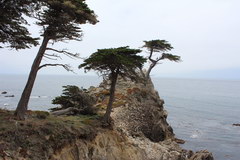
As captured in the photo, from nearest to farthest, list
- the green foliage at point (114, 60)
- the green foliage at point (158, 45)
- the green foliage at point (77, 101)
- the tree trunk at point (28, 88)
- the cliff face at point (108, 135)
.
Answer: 1. the cliff face at point (108, 135)
2. the tree trunk at point (28, 88)
3. the green foliage at point (114, 60)
4. the green foliage at point (77, 101)
5. the green foliage at point (158, 45)

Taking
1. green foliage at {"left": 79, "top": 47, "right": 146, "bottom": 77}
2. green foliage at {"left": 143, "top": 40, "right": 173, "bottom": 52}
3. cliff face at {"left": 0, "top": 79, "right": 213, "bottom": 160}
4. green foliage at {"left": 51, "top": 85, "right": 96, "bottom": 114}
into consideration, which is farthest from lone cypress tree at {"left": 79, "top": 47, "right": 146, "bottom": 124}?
green foliage at {"left": 143, "top": 40, "right": 173, "bottom": 52}

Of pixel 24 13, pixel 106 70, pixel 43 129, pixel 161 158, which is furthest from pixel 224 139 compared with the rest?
pixel 24 13

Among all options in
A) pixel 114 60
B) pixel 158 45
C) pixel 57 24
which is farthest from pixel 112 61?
pixel 158 45

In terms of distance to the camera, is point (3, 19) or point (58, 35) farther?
point (58, 35)

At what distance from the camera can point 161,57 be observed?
108 feet

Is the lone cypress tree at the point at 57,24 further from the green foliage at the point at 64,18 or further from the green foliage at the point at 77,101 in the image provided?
the green foliage at the point at 77,101

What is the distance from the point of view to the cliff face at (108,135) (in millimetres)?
11445

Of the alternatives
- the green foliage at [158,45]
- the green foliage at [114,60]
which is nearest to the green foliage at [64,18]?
the green foliage at [114,60]

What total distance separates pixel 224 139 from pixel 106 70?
2841cm

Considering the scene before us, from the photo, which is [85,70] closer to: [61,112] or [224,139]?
[61,112]

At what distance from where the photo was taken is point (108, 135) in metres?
16.5

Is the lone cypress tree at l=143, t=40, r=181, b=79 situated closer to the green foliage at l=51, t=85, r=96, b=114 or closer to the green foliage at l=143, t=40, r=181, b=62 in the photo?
the green foliage at l=143, t=40, r=181, b=62

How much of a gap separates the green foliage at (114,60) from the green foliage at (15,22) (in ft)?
13.3

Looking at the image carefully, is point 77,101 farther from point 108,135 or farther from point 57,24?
point 57,24
